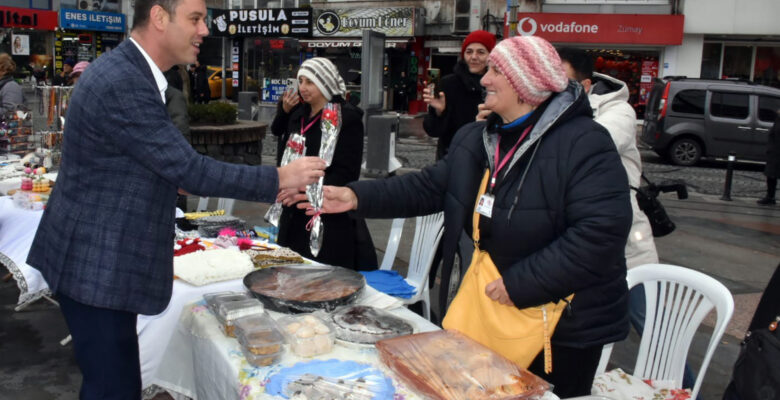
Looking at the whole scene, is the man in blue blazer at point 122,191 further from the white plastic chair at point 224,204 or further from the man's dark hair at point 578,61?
the white plastic chair at point 224,204

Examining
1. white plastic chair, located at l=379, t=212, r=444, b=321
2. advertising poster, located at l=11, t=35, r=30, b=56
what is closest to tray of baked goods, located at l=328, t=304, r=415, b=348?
white plastic chair, located at l=379, t=212, r=444, b=321

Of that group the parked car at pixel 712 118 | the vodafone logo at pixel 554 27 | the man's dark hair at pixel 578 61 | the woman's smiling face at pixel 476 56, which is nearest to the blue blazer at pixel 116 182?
the man's dark hair at pixel 578 61

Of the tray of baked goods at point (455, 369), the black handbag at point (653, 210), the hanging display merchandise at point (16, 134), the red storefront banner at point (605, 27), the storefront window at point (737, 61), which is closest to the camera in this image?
the tray of baked goods at point (455, 369)

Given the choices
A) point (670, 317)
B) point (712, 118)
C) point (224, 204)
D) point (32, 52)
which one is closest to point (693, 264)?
point (670, 317)

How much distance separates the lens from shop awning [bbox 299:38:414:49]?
23.1 meters

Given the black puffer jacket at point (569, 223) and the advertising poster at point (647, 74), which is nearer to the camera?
the black puffer jacket at point (569, 223)

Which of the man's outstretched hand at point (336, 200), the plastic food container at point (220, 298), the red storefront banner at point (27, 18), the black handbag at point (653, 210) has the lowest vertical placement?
the plastic food container at point (220, 298)

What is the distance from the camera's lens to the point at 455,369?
1842 millimetres

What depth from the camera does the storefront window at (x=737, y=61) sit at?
2014 cm

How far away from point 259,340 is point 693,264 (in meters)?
5.68

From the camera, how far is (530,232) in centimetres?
213

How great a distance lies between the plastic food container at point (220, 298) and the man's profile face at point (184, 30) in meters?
0.85

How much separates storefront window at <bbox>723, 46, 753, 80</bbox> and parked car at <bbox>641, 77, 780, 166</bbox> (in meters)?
7.96

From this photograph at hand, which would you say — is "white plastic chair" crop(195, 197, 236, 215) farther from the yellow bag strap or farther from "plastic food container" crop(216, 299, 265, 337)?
the yellow bag strap
